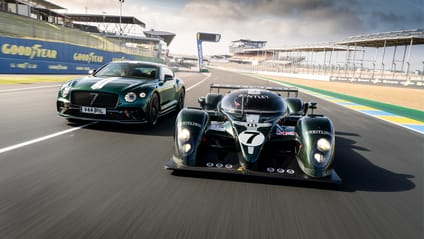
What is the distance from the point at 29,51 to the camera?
17453 millimetres

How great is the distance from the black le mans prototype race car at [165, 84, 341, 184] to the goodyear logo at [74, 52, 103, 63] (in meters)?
20.9

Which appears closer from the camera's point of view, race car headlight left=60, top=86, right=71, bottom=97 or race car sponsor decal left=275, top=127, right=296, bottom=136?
race car sponsor decal left=275, top=127, right=296, bottom=136

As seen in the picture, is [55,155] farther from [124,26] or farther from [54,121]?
[124,26]

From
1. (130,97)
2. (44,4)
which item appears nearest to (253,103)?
(130,97)

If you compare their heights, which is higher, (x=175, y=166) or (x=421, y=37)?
(x=421, y=37)

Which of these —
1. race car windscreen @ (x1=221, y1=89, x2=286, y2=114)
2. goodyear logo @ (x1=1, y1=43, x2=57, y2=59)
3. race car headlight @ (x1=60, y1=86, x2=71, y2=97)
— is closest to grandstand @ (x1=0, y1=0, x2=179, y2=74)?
goodyear logo @ (x1=1, y1=43, x2=57, y2=59)

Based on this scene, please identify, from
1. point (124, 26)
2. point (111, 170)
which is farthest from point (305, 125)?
point (124, 26)

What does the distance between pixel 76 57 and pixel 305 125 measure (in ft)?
71.5

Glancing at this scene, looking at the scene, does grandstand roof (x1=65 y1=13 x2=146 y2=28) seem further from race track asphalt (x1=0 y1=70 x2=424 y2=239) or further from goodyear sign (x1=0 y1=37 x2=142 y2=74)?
race track asphalt (x1=0 y1=70 x2=424 y2=239)

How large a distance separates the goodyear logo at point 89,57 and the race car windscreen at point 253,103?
810 inches

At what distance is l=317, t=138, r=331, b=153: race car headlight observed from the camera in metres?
3.67

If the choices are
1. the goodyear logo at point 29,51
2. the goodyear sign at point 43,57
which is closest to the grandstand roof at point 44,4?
the goodyear sign at point 43,57

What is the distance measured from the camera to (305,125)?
13.3ft

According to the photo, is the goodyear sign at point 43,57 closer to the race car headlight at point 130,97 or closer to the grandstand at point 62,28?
the grandstand at point 62,28
